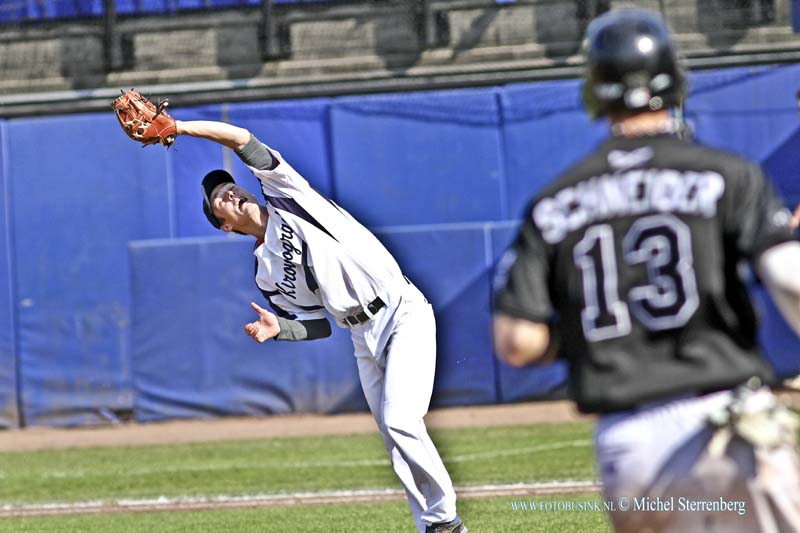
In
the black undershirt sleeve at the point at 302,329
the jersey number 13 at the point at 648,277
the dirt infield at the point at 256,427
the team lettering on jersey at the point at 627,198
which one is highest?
the team lettering on jersey at the point at 627,198

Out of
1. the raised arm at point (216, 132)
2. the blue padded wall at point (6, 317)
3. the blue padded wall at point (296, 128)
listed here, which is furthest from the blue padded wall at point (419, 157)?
the raised arm at point (216, 132)

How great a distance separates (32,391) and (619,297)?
1382 centimetres

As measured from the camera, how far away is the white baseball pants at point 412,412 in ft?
20.3

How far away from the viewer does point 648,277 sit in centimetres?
296

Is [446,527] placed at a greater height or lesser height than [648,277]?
lesser

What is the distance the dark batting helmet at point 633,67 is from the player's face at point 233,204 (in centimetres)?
363

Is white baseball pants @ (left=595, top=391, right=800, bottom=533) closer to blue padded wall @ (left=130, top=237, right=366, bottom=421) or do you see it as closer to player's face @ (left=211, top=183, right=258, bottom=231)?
player's face @ (left=211, top=183, right=258, bottom=231)

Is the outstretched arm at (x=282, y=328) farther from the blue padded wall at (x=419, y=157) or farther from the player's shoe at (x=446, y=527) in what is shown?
the blue padded wall at (x=419, y=157)

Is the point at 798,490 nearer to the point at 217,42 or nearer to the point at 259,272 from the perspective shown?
the point at 259,272

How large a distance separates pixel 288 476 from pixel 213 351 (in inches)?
185

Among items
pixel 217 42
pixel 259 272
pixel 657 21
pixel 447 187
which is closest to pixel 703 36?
pixel 447 187

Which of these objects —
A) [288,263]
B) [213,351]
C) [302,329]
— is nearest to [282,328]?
[302,329]

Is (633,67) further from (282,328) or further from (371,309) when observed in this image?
(282,328)

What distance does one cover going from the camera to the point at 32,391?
15.8 metres
